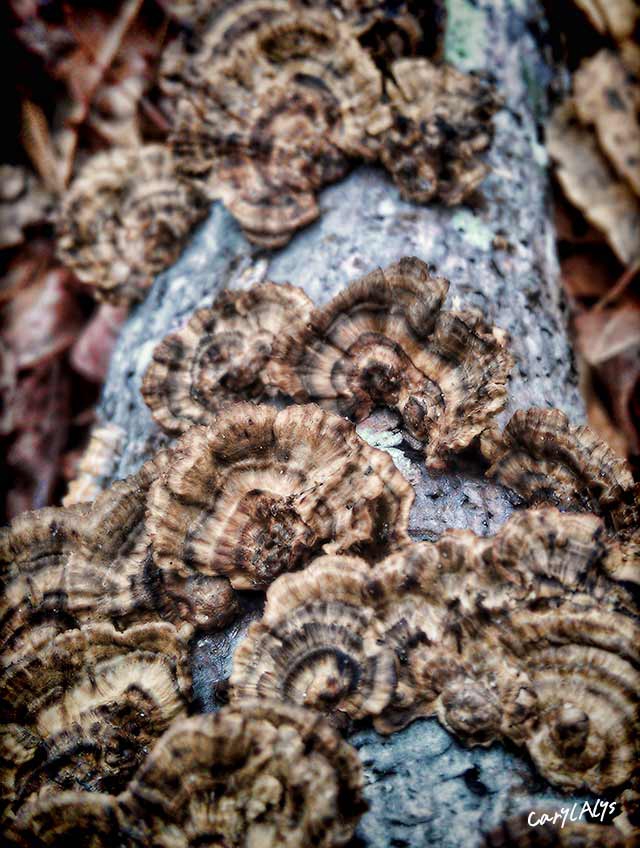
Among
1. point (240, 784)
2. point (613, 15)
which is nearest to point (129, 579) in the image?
point (240, 784)

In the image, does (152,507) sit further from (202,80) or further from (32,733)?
(202,80)

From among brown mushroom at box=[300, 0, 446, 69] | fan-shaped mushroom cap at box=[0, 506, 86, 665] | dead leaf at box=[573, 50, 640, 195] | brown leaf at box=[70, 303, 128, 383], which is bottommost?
brown leaf at box=[70, 303, 128, 383]

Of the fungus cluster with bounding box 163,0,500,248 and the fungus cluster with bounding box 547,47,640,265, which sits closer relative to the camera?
the fungus cluster with bounding box 163,0,500,248

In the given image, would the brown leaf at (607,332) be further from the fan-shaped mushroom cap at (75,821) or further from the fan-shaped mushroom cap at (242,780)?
the fan-shaped mushroom cap at (75,821)

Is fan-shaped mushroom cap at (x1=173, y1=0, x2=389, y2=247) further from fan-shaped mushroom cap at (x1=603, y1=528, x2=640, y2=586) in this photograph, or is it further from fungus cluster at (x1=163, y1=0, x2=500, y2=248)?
fan-shaped mushroom cap at (x1=603, y1=528, x2=640, y2=586)

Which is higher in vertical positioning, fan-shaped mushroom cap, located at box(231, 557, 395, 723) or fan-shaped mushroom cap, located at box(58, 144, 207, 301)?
fan-shaped mushroom cap, located at box(58, 144, 207, 301)

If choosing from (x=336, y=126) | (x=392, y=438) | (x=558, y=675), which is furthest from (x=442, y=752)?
(x=336, y=126)

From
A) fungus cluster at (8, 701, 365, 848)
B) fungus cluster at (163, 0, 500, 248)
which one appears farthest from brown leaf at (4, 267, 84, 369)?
fungus cluster at (8, 701, 365, 848)
